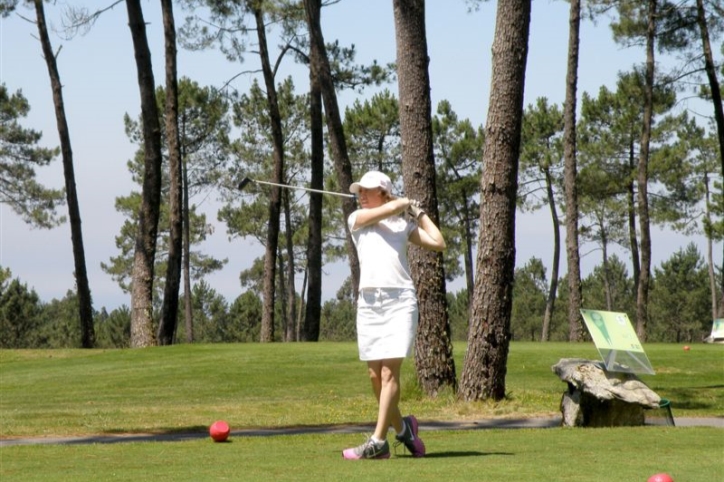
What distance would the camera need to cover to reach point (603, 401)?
1095 cm

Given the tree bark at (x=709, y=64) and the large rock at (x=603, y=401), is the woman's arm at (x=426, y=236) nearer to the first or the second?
the large rock at (x=603, y=401)

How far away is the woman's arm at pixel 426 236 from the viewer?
7719 mm

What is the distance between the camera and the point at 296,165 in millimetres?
52031

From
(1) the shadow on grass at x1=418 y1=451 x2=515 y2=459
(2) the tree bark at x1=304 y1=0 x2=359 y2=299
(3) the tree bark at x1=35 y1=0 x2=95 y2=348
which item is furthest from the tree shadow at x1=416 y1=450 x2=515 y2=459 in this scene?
(3) the tree bark at x1=35 y1=0 x2=95 y2=348

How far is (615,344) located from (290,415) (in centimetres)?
425

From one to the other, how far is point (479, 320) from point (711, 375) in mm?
7339

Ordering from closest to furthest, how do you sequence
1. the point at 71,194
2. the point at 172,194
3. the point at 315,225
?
the point at 172,194, the point at 71,194, the point at 315,225

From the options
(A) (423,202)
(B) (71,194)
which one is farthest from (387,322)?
(B) (71,194)

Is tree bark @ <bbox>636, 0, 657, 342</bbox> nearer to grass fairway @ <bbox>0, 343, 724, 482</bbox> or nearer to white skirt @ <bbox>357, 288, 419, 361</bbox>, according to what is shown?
grass fairway @ <bbox>0, 343, 724, 482</bbox>

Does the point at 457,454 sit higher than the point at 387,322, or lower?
lower

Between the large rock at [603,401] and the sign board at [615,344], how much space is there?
17 centimetres

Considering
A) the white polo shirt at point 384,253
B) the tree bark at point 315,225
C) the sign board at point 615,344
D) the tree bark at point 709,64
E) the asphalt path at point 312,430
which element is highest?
the tree bark at point 709,64

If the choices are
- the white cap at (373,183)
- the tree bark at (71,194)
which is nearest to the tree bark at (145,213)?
the tree bark at (71,194)

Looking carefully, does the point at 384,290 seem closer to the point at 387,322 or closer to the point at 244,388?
the point at 387,322
